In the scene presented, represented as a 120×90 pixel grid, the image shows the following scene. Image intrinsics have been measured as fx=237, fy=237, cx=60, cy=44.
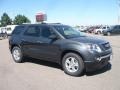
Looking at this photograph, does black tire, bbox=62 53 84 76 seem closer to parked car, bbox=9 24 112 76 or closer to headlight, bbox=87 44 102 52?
parked car, bbox=9 24 112 76

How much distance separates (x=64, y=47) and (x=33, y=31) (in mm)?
2167

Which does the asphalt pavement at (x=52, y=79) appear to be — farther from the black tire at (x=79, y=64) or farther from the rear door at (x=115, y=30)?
the rear door at (x=115, y=30)

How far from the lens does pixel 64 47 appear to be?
26.5 ft

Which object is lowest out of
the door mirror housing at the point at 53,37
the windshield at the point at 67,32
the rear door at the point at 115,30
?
the rear door at the point at 115,30

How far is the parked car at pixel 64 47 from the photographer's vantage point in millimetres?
7613

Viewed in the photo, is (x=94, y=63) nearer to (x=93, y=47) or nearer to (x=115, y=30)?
(x=93, y=47)

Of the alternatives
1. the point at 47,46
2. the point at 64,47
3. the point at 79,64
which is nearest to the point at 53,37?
the point at 47,46

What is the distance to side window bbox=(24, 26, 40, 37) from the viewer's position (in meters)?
9.44

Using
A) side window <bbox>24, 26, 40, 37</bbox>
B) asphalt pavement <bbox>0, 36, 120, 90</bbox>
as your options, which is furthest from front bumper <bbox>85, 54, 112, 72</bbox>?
side window <bbox>24, 26, 40, 37</bbox>

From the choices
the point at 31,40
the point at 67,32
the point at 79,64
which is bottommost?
Answer: the point at 79,64

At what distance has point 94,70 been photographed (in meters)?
8.20

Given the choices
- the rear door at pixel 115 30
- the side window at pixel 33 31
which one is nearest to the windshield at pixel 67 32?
the side window at pixel 33 31

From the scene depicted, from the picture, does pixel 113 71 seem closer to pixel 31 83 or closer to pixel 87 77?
pixel 87 77

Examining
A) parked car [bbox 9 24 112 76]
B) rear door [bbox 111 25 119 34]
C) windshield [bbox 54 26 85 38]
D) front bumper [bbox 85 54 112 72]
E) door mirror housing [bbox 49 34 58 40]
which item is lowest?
rear door [bbox 111 25 119 34]
